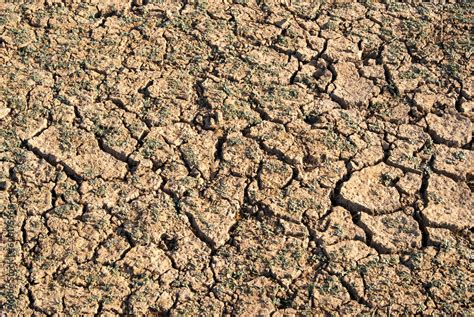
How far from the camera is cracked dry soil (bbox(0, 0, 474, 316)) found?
11.8ft

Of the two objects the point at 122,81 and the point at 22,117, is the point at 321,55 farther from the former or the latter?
the point at 22,117

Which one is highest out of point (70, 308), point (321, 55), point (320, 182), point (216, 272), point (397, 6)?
point (397, 6)

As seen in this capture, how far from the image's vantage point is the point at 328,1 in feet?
16.3

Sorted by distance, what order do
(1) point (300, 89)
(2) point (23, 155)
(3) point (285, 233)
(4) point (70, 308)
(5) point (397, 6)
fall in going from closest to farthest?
(4) point (70, 308)
(3) point (285, 233)
(2) point (23, 155)
(1) point (300, 89)
(5) point (397, 6)

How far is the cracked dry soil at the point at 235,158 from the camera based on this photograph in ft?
11.8

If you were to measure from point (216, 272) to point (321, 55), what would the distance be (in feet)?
5.31

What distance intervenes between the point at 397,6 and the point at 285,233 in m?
1.90

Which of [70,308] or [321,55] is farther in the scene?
[321,55]

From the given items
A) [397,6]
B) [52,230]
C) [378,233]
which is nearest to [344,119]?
[378,233]

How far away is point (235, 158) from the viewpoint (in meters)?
4.08

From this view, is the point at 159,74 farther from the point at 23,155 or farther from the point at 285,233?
the point at 285,233

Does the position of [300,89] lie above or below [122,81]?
above

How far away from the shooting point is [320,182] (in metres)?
3.98

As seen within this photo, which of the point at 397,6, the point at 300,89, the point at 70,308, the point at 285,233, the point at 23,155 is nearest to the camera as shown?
the point at 70,308
